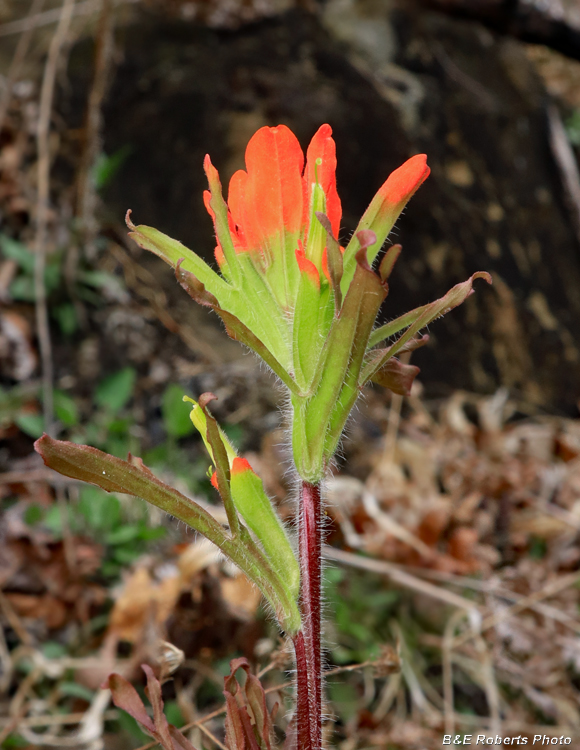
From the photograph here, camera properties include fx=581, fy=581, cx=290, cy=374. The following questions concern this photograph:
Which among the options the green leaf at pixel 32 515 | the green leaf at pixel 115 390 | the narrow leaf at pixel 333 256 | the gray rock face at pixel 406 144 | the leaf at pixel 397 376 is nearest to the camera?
the narrow leaf at pixel 333 256

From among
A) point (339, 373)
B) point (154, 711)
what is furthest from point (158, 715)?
point (339, 373)

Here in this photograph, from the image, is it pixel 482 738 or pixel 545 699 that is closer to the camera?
pixel 482 738

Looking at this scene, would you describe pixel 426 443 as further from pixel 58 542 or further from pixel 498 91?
pixel 498 91

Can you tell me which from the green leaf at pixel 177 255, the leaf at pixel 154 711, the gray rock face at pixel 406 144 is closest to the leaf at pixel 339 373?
the green leaf at pixel 177 255

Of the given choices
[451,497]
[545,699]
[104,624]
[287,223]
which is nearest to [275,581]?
[287,223]

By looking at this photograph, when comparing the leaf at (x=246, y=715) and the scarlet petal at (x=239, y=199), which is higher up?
the scarlet petal at (x=239, y=199)

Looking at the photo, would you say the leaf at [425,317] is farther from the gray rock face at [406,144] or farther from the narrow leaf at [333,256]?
the gray rock face at [406,144]

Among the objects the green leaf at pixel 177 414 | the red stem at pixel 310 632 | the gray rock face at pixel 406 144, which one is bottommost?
the green leaf at pixel 177 414
